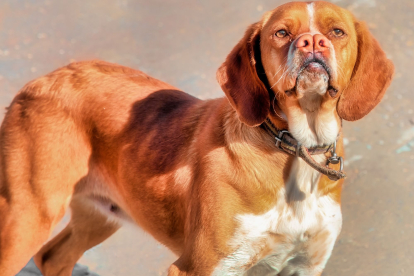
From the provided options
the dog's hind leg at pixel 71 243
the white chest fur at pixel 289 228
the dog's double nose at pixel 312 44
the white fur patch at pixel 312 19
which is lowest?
the dog's hind leg at pixel 71 243

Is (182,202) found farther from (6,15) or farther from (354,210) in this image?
(6,15)

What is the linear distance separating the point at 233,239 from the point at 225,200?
201 millimetres

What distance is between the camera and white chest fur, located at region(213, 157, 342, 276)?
3309 millimetres

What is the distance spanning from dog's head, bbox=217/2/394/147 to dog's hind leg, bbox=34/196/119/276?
1.71 m

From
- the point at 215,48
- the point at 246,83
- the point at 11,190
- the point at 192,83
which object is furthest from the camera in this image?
the point at 215,48

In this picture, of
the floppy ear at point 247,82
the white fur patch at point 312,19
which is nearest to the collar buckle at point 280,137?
the floppy ear at point 247,82

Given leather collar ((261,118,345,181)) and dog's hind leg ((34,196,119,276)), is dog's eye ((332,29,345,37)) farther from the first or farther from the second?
dog's hind leg ((34,196,119,276))

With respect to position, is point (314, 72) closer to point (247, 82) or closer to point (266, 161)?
point (247, 82)

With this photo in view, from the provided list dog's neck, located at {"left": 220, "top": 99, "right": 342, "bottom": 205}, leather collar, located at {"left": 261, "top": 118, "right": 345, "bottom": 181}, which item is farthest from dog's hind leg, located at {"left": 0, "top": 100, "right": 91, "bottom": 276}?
leather collar, located at {"left": 261, "top": 118, "right": 345, "bottom": 181}

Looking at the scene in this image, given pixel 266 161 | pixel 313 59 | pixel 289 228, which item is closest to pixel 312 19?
pixel 313 59

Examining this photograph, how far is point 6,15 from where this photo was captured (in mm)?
8172

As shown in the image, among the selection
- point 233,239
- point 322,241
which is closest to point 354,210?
point 322,241

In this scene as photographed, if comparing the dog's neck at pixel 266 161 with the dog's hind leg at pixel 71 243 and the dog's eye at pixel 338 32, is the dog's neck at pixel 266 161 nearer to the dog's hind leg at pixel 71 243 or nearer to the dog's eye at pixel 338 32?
the dog's eye at pixel 338 32

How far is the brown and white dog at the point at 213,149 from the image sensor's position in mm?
3215
